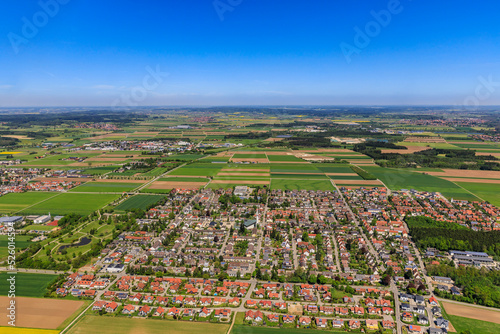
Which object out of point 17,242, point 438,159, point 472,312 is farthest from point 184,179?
point 438,159

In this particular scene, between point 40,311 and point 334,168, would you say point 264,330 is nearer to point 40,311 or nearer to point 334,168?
point 40,311

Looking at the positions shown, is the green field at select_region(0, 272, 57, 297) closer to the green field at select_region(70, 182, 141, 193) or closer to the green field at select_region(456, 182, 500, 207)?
the green field at select_region(70, 182, 141, 193)

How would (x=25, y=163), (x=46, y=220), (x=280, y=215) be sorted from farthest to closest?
1. (x=25, y=163)
2. (x=280, y=215)
3. (x=46, y=220)

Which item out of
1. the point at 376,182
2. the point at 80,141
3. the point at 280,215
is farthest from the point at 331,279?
the point at 80,141

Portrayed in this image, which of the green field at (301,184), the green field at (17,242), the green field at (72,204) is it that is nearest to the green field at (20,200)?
the green field at (72,204)

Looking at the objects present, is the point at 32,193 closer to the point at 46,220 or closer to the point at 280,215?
the point at 46,220

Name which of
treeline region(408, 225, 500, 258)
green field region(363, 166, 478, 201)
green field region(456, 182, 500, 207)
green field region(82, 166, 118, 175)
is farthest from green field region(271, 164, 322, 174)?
green field region(82, 166, 118, 175)
